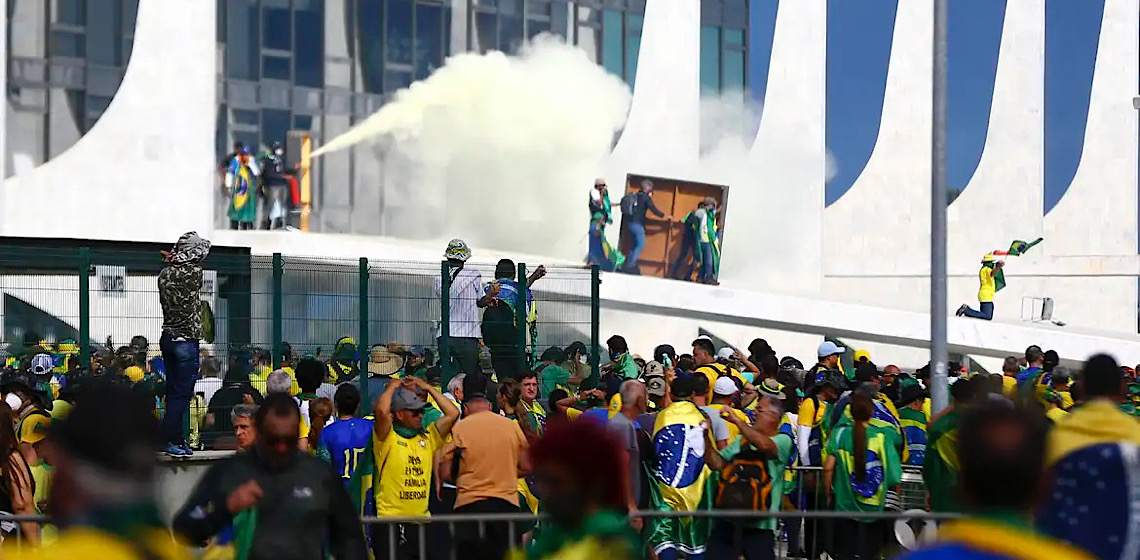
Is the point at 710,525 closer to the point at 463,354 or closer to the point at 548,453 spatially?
the point at 548,453

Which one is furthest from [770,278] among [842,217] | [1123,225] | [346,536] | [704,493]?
[346,536]

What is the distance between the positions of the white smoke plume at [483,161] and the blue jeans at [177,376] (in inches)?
1095

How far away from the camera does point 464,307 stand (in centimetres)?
1447

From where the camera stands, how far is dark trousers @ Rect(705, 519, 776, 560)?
8992 millimetres

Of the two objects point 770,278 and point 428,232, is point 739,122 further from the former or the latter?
point 428,232

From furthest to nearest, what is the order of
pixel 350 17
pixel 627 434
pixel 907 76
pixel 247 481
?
pixel 907 76
pixel 350 17
pixel 627 434
pixel 247 481

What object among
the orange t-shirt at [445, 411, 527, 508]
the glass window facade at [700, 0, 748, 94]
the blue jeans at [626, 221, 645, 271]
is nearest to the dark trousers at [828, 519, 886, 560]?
the orange t-shirt at [445, 411, 527, 508]

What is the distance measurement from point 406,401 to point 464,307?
5.39m

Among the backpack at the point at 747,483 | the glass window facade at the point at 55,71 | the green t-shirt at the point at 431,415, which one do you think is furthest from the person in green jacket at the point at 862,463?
the glass window facade at the point at 55,71

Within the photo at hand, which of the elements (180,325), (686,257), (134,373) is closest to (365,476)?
(180,325)

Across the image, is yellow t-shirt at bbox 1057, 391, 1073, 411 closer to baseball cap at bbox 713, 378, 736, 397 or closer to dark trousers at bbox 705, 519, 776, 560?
baseball cap at bbox 713, 378, 736, 397

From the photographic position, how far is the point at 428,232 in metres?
A: 40.0

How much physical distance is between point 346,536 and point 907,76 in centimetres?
3781

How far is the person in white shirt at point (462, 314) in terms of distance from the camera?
46.9 ft
